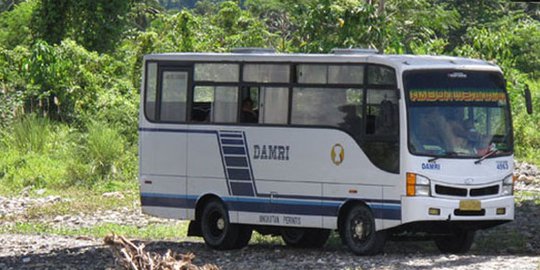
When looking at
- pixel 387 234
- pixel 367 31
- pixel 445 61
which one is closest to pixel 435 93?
pixel 445 61

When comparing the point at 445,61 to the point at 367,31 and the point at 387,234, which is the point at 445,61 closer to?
the point at 387,234

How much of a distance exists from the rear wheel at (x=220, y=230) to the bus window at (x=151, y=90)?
5.55 ft

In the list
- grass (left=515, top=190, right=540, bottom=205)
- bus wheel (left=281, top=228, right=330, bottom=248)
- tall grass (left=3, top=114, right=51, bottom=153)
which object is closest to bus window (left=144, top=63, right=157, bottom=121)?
bus wheel (left=281, top=228, right=330, bottom=248)

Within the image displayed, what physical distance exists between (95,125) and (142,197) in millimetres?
12306

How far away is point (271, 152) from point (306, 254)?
1.52 meters

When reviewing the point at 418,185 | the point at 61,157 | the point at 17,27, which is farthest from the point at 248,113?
the point at 17,27

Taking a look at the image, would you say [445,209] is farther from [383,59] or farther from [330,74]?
[330,74]

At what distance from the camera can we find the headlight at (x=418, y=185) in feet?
55.6

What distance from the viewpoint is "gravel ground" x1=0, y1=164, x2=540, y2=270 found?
53.4ft

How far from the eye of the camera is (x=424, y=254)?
711 inches

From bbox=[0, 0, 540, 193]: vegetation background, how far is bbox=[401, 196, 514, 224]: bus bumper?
1329cm

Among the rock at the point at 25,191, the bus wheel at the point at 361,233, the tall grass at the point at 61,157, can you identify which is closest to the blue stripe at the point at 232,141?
the bus wheel at the point at 361,233

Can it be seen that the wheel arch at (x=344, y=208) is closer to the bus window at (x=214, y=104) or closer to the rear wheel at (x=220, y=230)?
the rear wheel at (x=220, y=230)

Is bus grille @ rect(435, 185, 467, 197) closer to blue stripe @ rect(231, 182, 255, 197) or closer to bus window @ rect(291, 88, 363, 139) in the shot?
bus window @ rect(291, 88, 363, 139)
